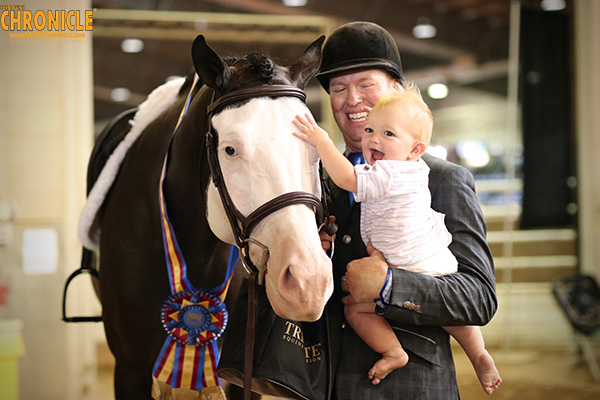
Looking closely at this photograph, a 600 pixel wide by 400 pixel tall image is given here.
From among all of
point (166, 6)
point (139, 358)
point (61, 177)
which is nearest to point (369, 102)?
point (139, 358)

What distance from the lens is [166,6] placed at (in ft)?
24.8

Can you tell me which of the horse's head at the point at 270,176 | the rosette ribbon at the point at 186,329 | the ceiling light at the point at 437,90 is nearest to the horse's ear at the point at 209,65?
the horse's head at the point at 270,176

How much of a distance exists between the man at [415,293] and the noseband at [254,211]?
6.2 inches

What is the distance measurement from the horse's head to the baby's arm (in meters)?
0.02

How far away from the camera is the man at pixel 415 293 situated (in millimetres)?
1095

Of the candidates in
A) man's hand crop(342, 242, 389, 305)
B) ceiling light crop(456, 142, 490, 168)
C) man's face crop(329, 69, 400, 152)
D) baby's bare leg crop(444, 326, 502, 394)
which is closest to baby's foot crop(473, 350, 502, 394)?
baby's bare leg crop(444, 326, 502, 394)

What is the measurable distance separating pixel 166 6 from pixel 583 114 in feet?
18.0

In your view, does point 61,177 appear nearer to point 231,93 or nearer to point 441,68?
point 231,93

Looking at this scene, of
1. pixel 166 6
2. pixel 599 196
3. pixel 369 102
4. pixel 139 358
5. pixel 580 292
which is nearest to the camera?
pixel 369 102

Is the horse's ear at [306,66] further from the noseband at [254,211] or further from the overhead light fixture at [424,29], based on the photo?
the overhead light fixture at [424,29]

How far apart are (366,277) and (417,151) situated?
0.29 m

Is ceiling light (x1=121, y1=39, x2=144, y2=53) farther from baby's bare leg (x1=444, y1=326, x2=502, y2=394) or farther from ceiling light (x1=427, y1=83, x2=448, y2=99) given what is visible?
baby's bare leg (x1=444, y1=326, x2=502, y2=394)

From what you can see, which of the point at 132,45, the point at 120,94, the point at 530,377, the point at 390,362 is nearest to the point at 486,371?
the point at 390,362

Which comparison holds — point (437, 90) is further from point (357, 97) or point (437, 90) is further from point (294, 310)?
point (294, 310)
